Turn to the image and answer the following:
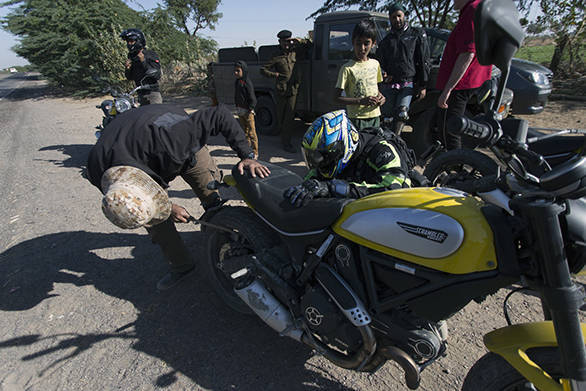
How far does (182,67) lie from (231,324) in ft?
64.2

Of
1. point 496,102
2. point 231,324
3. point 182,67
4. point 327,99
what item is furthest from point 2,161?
point 182,67

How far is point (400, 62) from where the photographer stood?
4.47 m

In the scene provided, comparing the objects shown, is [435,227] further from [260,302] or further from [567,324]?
[260,302]

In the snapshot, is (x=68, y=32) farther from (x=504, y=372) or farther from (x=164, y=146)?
(x=504, y=372)

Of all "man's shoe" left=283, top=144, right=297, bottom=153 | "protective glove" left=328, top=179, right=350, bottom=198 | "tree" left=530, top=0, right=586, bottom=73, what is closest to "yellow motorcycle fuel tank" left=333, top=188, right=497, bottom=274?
"protective glove" left=328, top=179, right=350, bottom=198

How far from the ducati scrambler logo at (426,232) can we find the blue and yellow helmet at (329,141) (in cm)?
Result: 74

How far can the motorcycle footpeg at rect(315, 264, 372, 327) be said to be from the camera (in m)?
1.63

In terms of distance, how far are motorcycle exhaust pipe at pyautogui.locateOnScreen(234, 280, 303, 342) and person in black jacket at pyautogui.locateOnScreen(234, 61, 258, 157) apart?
160 inches

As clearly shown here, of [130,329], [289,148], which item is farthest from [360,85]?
[130,329]

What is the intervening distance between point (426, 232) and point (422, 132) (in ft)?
14.0

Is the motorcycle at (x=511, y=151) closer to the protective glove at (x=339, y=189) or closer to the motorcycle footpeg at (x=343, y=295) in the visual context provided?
the protective glove at (x=339, y=189)

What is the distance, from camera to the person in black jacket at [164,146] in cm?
230

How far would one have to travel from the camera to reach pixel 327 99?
641 cm

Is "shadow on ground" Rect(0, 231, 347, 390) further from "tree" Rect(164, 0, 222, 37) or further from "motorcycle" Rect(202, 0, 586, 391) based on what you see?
"tree" Rect(164, 0, 222, 37)
